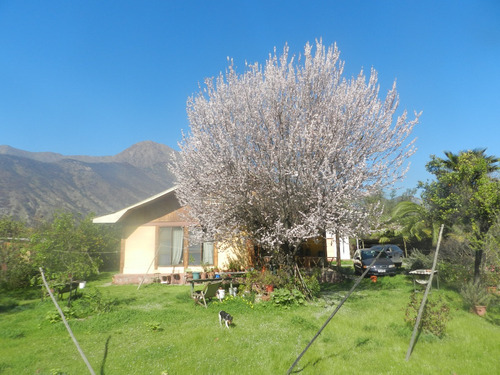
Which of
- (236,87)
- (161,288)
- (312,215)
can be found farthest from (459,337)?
(161,288)

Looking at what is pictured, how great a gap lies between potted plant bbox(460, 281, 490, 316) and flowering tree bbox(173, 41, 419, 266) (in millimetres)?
3781

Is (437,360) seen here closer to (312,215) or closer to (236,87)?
(312,215)

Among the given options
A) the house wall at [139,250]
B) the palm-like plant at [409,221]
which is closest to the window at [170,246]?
the house wall at [139,250]

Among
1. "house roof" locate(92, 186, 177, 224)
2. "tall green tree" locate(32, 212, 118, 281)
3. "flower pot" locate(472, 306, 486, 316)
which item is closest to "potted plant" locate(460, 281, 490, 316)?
"flower pot" locate(472, 306, 486, 316)

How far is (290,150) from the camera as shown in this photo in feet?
33.9

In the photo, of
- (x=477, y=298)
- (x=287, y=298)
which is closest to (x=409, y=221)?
(x=477, y=298)

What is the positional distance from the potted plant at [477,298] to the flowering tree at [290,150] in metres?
3.78

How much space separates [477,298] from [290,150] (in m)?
7.38

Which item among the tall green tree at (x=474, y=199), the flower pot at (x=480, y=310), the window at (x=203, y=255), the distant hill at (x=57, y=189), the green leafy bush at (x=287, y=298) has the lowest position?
the flower pot at (x=480, y=310)

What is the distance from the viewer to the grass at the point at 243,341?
216 inches

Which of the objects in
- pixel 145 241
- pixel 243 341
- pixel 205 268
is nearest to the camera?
pixel 243 341

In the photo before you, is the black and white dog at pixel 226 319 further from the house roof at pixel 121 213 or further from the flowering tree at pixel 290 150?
the house roof at pixel 121 213

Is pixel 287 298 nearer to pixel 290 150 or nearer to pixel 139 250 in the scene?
pixel 290 150

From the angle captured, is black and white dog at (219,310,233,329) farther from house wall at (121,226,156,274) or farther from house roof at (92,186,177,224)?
house wall at (121,226,156,274)
